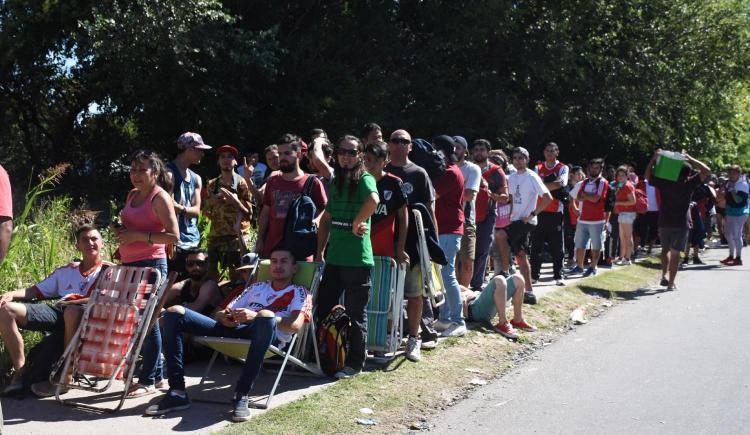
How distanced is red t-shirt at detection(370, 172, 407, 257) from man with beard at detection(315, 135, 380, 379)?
272 millimetres

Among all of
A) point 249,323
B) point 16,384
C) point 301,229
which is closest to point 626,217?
point 301,229

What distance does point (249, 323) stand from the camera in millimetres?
6445

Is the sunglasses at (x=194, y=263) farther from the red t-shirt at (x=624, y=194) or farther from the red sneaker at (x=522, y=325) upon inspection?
the red t-shirt at (x=624, y=194)

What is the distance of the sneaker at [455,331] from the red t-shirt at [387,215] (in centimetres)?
143

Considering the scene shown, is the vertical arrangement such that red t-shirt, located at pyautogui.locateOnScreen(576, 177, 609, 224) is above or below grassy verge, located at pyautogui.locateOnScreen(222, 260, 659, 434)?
above

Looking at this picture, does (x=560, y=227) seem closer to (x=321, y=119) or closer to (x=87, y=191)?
(x=321, y=119)

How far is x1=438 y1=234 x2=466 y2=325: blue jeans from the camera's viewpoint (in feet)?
28.8

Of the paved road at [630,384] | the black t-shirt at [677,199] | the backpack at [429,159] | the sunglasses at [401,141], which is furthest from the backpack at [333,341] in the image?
the black t-shirt at [677,199]

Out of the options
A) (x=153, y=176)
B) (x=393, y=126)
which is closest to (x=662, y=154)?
(x=393, y=126)

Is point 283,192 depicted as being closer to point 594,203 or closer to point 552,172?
point 552,172

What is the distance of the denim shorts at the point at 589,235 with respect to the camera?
49.0 feet

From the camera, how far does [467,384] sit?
7.56 meters

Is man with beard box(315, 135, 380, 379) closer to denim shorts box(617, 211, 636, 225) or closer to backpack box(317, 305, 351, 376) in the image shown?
backpack box(317, 305, 351, 376)

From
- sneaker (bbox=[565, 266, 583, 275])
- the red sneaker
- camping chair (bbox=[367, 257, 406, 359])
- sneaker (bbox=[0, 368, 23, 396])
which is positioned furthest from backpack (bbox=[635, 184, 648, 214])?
sneaker (bbox=[0, 368, 23, 396])
